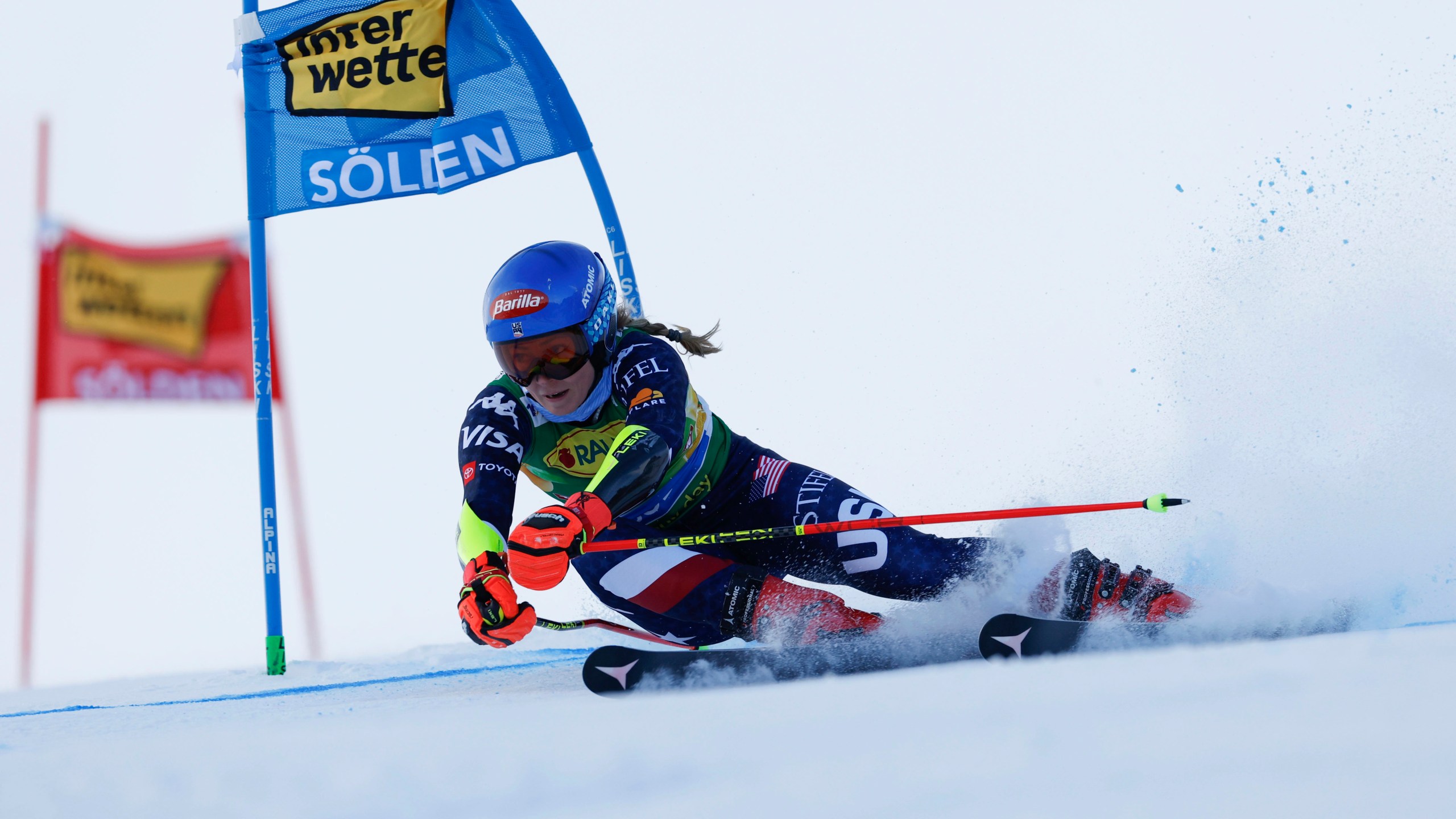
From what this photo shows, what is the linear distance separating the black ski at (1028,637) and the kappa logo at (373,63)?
10.6ft

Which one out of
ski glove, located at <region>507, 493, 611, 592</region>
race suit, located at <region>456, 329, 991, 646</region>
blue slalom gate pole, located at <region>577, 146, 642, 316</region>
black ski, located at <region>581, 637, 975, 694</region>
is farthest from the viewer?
blue slalom gate pole, located at <region>577, 146, 642, 316</region>

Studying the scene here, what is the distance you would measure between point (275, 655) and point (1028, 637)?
308 centimetres

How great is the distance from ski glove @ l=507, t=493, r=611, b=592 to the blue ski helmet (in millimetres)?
615

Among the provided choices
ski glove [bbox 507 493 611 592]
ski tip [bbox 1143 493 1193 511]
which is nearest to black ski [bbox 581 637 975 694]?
ski glove [bbox 507 493 611 592]

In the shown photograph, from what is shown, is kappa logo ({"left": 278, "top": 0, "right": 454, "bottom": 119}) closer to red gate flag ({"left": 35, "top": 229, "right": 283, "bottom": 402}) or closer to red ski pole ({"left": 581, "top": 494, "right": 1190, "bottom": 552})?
red ski pole ({"left": 581, "top": 494, "right": 1190, "bottom": 552})

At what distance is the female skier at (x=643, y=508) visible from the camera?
2980mm

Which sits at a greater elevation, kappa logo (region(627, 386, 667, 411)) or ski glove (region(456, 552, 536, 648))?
kappa logo (region(627, 386, 667, 411))

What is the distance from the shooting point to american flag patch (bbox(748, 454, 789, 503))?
372cm

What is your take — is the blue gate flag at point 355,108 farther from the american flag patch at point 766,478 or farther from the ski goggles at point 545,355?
the american flag patch at point 766,478

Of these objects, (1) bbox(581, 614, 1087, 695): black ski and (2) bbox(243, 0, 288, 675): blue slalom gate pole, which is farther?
(2) bbox(243, 0, 288, 675): blue slalom gate pole

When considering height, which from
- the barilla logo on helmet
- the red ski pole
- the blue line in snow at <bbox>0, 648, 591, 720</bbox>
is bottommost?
the blue line in snow at <bbox>0, 648, 591, 720</bbox>

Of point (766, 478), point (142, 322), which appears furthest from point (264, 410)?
point (142, 322)

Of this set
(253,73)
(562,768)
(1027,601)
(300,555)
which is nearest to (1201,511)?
(1027,601)

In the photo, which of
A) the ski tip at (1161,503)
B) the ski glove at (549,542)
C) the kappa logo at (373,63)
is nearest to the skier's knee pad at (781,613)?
the ski glove at (549,542)
